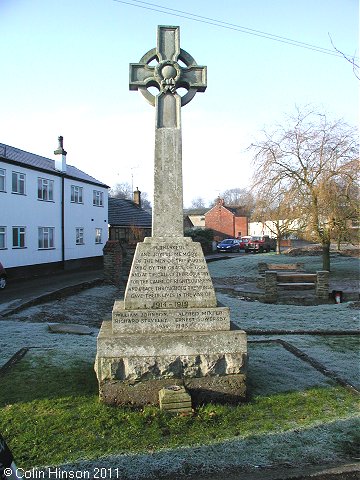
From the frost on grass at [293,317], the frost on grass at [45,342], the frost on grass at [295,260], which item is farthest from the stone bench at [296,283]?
the frost on grass at [45,342]

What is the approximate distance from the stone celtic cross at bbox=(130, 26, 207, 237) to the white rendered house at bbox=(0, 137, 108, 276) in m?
18.1

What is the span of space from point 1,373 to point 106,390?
1966 millimetres

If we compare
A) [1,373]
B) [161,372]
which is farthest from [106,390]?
[1,373]

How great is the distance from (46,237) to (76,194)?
4795mm

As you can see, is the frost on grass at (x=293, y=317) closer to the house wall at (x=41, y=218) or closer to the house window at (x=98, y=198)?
the house wall at (x=41, y=218)

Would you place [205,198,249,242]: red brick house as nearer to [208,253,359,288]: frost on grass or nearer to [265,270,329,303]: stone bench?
[208,253,359,288]: frost on grass

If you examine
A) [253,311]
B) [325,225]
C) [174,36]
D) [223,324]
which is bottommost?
[253,311]

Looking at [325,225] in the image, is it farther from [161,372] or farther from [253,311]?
[161,372]

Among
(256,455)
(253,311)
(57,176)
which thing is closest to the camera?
(256,455)

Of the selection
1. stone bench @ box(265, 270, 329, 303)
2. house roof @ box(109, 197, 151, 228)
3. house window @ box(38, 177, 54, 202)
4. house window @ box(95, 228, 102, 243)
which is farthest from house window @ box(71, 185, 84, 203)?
stone bench @ box(265, 270, 329, 303)

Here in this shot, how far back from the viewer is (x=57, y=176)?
26750 millimetres

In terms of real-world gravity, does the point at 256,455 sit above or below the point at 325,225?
below

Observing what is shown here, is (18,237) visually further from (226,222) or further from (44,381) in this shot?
(226,222)

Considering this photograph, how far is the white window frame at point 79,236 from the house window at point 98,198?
3045 mm
